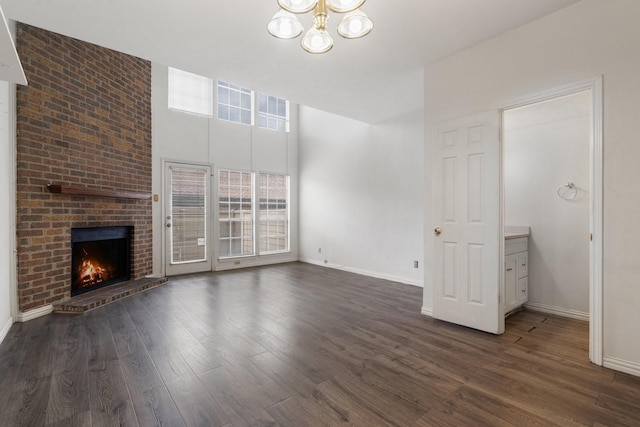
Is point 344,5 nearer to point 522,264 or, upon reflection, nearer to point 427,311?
point 427,311

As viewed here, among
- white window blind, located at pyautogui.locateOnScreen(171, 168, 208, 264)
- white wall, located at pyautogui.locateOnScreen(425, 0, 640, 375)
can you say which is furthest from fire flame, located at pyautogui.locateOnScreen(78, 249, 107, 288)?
white wall, located at pyautogui.locateOnScreen(425, 0, 640, 375)

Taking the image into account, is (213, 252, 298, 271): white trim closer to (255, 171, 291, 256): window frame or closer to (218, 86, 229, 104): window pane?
(255, 171, 291, 256): window frame

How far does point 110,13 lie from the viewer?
246cm

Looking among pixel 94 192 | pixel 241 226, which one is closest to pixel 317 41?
Result: pixel 94 192

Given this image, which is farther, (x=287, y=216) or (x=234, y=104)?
(x=287, y=216)

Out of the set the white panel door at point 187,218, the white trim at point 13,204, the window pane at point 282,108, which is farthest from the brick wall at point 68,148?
the window pane at point 282,108

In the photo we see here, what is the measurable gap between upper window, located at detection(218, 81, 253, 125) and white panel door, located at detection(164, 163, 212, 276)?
4.05 feet

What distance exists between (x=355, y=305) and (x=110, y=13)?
3747 millimetres

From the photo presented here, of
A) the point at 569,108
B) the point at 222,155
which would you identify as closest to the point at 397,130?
the point at 569,108

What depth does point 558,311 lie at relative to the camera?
3.39 m

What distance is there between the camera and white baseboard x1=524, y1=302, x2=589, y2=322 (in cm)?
323

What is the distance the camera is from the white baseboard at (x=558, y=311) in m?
3.23

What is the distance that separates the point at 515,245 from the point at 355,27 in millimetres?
2900

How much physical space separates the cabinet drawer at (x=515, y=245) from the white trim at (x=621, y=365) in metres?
1.18
